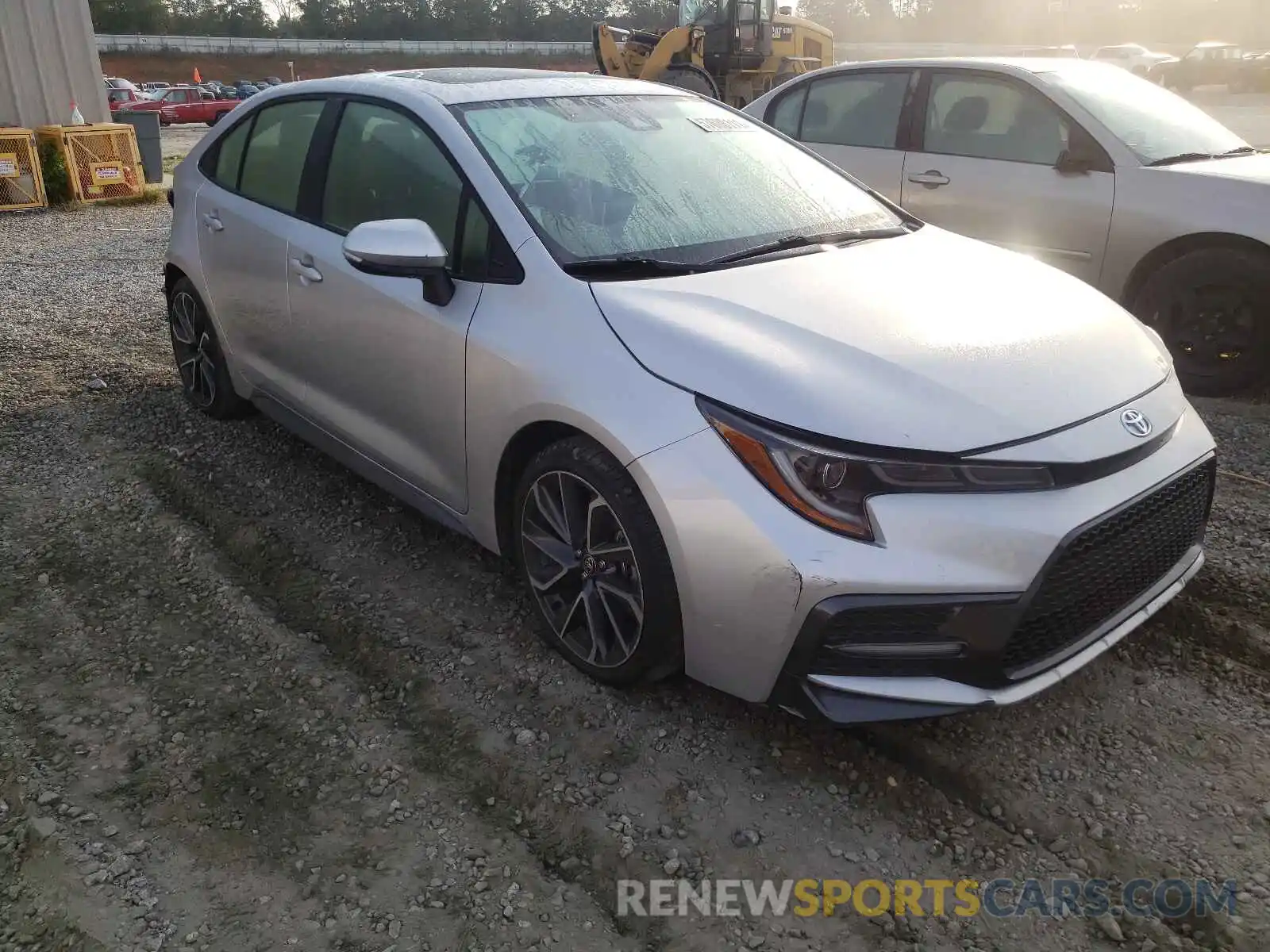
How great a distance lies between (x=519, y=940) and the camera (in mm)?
2072

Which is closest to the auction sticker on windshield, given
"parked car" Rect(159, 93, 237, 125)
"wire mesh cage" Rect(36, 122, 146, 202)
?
"wire mesh cage" Rect(36, 122, 146, 202)

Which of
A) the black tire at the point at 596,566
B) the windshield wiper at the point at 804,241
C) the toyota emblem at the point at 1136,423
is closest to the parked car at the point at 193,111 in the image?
the windshield wiper at the point at 804,241

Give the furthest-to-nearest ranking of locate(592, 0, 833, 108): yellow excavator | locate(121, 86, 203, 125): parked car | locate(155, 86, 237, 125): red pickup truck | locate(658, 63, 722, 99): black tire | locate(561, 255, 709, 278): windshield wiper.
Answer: locate(155, 86, 237, 125): red pickup truck
locate(121, 86, 203, 125): parked car
locate(592, 0, 833, 108): yellow excavator
locate(658, 63, 722, 99): black tire
locate(561, 255, 709, 278): windshield wiper

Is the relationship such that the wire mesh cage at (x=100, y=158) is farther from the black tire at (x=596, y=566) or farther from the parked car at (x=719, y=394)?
the black tire at (x=596, y=566)

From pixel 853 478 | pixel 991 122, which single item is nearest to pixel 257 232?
pixel 853 478

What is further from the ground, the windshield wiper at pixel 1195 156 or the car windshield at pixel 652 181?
the car windshield at pixel 652 181

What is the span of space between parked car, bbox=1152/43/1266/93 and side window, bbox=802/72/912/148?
29.9 metres

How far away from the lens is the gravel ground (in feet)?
7.01

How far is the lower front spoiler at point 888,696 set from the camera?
7.46 feet

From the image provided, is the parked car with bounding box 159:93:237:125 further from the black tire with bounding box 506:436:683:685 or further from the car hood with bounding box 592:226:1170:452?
the car hood with bounding box 592:226:1170:452

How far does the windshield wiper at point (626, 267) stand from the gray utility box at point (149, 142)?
13.5 metres

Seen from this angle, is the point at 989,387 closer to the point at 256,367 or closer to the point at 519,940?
the point at 519,940

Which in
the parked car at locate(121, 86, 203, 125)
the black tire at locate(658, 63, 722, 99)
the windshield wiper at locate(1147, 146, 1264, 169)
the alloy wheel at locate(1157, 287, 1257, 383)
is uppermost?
the windshield wiper at locate(1147, 146, 1264, 169)

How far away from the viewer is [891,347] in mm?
2510
